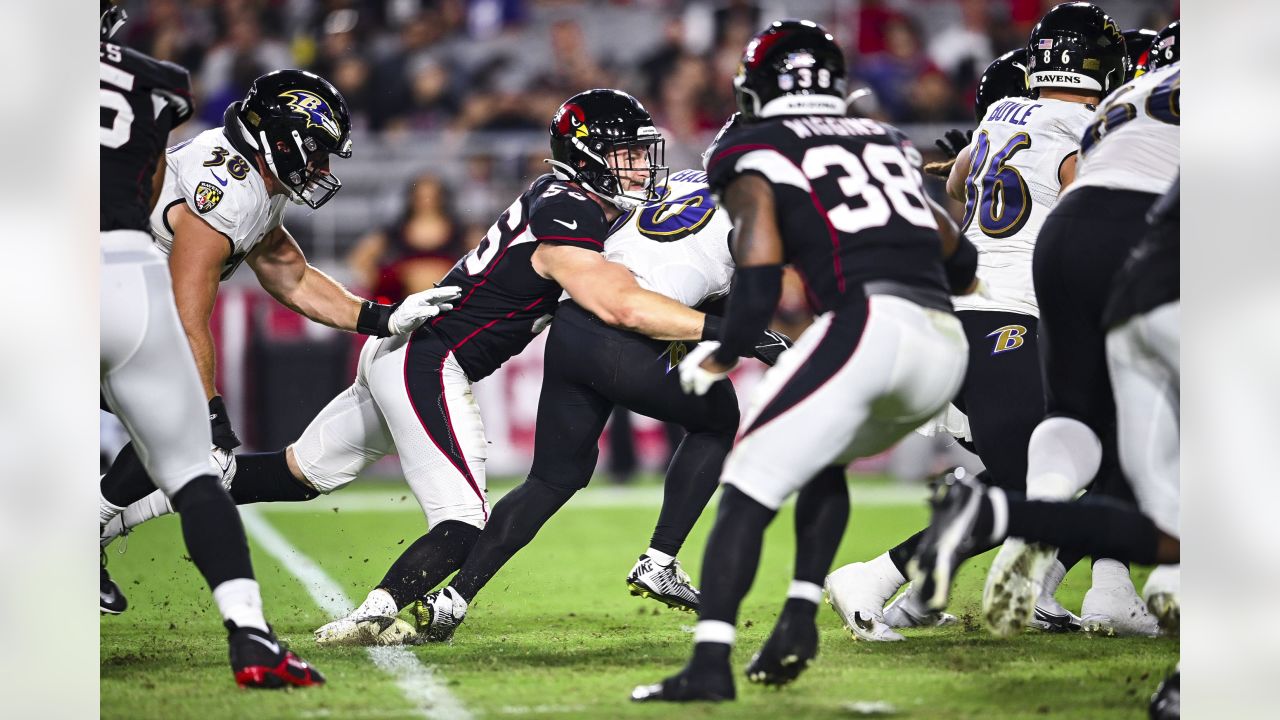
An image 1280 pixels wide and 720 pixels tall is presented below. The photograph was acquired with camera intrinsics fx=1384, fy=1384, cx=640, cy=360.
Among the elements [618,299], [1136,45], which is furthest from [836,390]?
[1136,45]

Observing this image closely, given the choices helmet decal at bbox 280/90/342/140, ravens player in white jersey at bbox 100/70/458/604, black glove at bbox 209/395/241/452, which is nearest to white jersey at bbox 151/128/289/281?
ravens player in white jersey at bbox 100/70/458/604

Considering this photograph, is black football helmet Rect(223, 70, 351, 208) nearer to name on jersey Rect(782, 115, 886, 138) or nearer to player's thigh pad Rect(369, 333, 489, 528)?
player's thigh pad Rect(369, 333, 489, 528)

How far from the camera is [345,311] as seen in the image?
4.38 meters

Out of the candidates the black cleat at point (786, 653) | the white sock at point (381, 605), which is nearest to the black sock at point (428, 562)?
the white sock at point (381, 605)

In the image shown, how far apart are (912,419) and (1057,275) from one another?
2.00 feet

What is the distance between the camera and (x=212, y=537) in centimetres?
319

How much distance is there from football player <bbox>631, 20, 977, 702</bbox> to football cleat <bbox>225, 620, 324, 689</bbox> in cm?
80

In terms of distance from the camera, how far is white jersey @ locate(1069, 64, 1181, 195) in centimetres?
335

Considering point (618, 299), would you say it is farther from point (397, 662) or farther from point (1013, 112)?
point (1013, 112)

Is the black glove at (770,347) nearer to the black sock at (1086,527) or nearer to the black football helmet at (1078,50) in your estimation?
the black sock at (1086,527)
